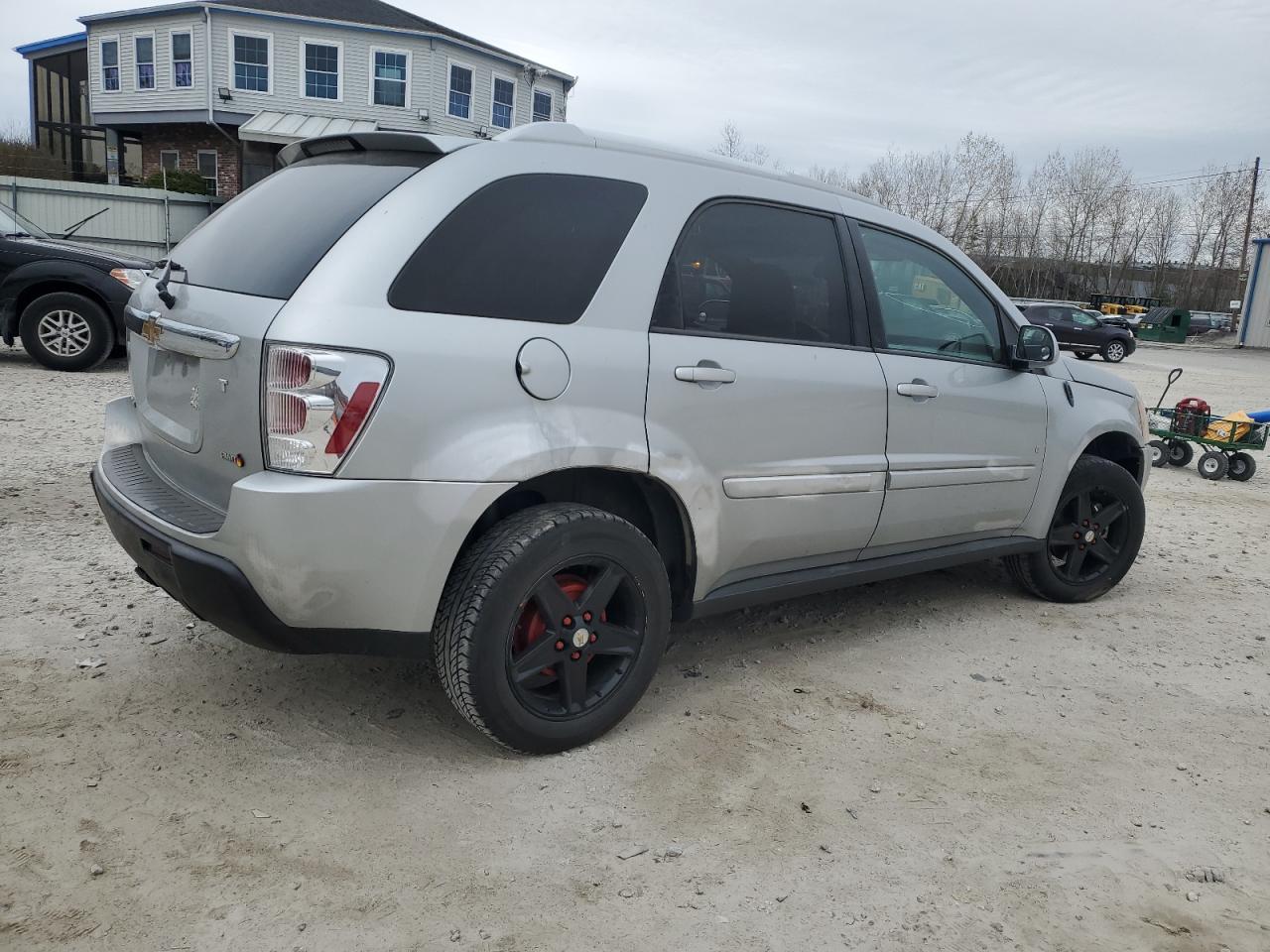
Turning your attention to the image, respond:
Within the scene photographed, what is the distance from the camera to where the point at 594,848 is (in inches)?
106

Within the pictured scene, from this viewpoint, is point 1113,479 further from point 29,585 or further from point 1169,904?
point 29,585

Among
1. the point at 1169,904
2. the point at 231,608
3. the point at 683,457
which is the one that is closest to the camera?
the point at 1169,904

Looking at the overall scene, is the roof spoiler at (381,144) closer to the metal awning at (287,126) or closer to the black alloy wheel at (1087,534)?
the black alloy wheel at (1087,534)

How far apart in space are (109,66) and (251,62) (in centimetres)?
599

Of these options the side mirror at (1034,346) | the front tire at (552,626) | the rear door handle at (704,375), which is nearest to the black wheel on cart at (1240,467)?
the side mirror at (1034,346)

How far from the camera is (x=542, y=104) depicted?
115ft

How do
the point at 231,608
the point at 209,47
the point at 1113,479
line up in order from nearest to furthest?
1. the point at 231,608
2. the point at 1113,479
3. the point at 209,47

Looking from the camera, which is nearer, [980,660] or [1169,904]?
[1169,904]

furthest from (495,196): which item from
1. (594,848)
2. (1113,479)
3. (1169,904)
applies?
(1113,479)

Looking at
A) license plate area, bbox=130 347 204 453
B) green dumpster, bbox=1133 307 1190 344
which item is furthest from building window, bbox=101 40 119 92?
green dumpster, bbox=1133 307 1190 344

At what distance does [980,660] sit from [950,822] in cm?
145

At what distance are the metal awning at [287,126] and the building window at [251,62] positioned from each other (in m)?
1.04

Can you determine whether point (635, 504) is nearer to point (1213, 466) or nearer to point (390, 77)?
point (1213, 466)

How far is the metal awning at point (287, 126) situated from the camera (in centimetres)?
2966
